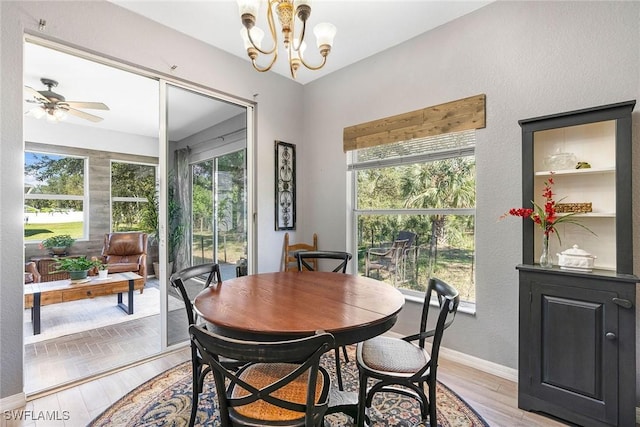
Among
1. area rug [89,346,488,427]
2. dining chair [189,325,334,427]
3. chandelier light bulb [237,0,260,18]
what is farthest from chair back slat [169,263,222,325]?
chandelier light bulb [237,0,260,18]

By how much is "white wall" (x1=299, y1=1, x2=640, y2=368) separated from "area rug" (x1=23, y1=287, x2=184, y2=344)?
111 inches

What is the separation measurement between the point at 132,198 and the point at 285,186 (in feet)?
13.8

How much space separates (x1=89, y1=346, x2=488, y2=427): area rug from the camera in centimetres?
178

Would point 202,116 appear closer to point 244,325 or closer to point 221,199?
point 221,199

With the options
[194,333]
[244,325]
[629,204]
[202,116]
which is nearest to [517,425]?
[629,204]

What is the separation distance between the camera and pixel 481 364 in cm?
244

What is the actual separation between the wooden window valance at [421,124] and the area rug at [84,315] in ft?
8.28

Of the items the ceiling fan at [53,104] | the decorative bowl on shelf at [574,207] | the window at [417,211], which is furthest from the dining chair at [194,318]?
the ceiling fan at [53,104]

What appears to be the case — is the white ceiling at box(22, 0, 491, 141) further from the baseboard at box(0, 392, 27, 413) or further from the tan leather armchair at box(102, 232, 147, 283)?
the tan leather armchair at box(102, 232, 147, 283)

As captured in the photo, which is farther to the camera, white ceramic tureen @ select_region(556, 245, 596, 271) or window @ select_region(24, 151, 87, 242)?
window @ select_region(24, 151, 87, 242)

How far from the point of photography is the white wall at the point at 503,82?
195cm

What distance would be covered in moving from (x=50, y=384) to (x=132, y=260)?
3.39m

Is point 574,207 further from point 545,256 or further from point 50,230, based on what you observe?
point 50,230

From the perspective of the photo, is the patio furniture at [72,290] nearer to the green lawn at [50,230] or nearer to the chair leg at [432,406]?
the green lawn at [50,230]
